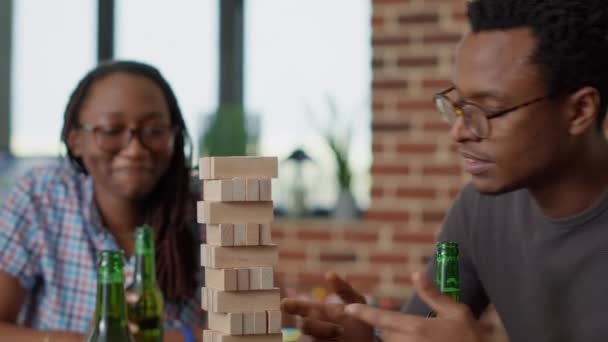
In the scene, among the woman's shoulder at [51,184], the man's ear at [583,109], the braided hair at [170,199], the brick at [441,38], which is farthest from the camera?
the brick at [441,38]

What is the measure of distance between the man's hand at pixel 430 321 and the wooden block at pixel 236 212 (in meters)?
0.18

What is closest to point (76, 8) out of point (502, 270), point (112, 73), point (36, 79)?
point (36, 79)

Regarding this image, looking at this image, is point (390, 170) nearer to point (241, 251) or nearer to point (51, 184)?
point (51, 184)

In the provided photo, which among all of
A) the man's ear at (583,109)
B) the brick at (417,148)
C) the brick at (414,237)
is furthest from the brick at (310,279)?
the man's ear at (583,109)

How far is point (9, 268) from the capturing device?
204cm

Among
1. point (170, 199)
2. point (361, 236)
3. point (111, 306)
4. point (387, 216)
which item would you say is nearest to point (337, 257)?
point (361, 236)

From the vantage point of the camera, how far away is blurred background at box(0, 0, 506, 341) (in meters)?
3.75

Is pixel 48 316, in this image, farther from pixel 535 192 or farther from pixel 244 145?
pixel 244 145

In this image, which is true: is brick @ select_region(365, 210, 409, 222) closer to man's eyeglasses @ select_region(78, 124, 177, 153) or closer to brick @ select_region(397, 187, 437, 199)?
brick @ select_region(397, 187, 437, 199)

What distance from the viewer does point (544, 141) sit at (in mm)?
1621

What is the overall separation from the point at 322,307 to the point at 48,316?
83cm

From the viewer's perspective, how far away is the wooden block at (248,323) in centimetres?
129

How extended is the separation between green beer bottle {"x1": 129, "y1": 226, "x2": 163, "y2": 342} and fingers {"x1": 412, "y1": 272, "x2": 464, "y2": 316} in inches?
15.2

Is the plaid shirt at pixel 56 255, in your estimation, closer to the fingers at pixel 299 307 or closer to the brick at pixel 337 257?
the fingers at pixel 299 307
